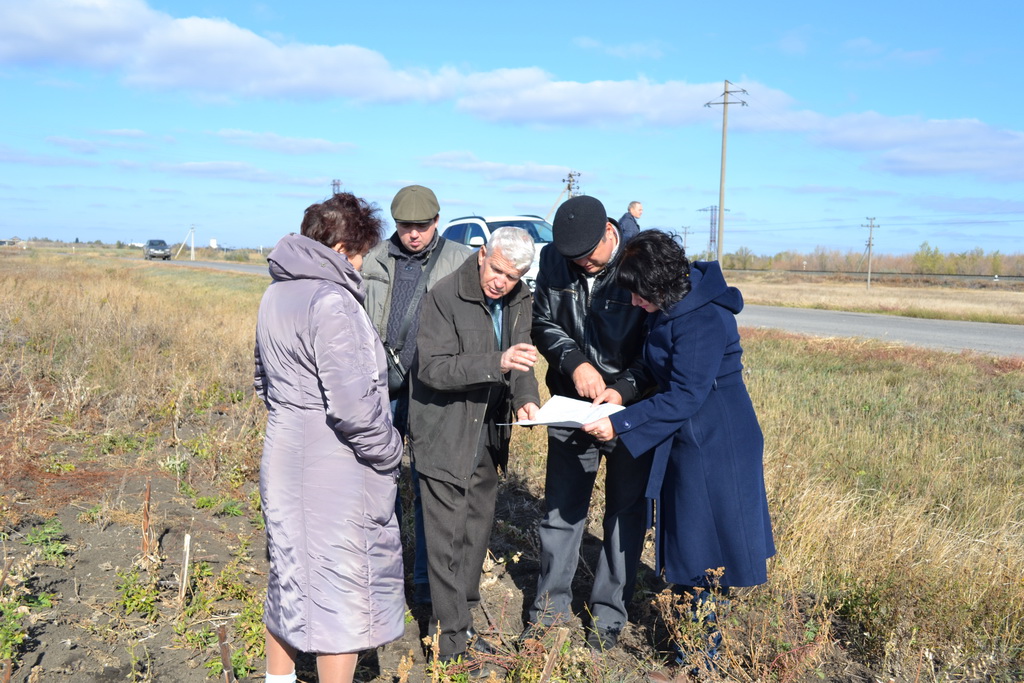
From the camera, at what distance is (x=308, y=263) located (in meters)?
2.52

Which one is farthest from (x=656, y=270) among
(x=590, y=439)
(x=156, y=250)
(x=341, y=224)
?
(x=156, y=250)

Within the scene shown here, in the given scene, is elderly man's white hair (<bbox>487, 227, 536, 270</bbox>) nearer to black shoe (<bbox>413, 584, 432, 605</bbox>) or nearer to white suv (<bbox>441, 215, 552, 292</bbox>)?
black shoe (<bbox>413, 584, 432, 605</bbox>)

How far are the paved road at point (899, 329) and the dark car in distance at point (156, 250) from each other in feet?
123

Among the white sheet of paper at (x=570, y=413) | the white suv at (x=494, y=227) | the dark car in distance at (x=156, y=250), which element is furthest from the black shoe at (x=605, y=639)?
the dark car in distance at (x=156, y=250)

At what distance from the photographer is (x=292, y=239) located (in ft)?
8.47

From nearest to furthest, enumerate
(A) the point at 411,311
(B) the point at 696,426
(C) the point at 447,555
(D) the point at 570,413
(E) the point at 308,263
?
(E) the point at 308,263 < (B) the point at 696,426 < (D) the point at 570,413 < (C) the point at 447,555 < (A) the point at 411,311

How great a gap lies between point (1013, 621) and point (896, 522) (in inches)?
36.5

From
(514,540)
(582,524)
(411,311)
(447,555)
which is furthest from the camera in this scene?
(514,540)

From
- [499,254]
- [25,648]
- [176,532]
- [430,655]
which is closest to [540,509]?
[430,655]

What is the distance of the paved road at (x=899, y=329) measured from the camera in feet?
45.3

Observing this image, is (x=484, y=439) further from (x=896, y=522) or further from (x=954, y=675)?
(x=896, y=522)

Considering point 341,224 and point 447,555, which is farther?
point 447,555

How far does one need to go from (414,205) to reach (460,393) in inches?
39.3

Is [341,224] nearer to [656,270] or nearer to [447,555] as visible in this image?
[656,270]
